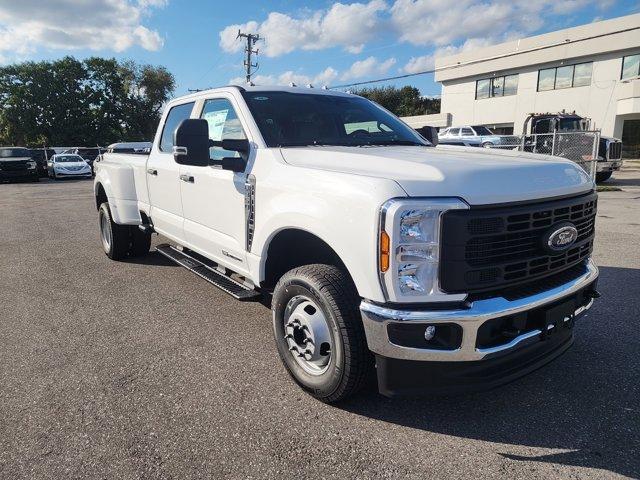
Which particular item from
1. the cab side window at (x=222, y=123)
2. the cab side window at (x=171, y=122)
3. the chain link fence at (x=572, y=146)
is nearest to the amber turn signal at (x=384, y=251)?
the cab side window at (x=222, y=123)

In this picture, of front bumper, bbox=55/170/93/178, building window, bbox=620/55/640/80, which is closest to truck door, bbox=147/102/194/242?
front bumper, bbox=55/170/93/178

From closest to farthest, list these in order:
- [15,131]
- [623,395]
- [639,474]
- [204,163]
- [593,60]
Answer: [639,474] → [623,395] → [204,163] → [593,60] → [15,131]

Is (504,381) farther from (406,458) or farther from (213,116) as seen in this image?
(213,116)

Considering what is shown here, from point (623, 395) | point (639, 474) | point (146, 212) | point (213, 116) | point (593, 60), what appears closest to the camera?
point (639, 474)

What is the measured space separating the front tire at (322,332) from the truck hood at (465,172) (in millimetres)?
658

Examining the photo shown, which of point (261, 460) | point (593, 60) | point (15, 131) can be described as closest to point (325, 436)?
point (261, 460)

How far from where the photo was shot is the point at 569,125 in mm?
18266

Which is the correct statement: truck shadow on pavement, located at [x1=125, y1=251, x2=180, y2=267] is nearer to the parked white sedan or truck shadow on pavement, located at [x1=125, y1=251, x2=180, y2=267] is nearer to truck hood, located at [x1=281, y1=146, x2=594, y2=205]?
truck hood, located at [x1=281, y1=146, x2=594, y2=205]

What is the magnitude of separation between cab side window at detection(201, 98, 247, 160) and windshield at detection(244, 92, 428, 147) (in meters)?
0.18

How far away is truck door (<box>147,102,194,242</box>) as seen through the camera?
4.72m

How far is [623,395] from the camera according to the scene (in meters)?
3.02

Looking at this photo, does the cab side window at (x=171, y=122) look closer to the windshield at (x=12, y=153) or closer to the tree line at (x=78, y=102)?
the windshield at (x=12, y=153)

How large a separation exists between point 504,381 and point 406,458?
0.64m

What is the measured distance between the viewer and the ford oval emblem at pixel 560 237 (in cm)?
262
